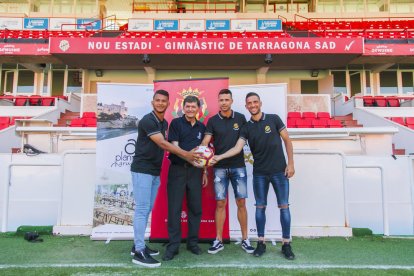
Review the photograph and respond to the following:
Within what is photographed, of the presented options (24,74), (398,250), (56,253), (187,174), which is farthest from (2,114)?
(398,250)

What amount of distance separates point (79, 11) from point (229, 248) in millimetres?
22841

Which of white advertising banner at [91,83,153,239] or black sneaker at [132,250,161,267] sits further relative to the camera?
white advertising banner at [91,83,153,239]

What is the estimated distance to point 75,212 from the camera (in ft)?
13.3

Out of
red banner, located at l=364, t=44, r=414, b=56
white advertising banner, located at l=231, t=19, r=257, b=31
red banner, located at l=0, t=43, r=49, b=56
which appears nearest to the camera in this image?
red banner, located at l=364, t=44, r=414, b=56

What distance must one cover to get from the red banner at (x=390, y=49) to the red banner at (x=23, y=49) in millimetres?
15043

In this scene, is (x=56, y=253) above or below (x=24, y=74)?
below

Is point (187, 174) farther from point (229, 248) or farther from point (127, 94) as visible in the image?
point (127, 94)

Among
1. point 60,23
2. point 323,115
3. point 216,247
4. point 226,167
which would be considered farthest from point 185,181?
point 60,23

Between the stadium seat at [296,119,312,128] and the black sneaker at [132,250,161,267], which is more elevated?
the stadium seat at [296,119,312,128]

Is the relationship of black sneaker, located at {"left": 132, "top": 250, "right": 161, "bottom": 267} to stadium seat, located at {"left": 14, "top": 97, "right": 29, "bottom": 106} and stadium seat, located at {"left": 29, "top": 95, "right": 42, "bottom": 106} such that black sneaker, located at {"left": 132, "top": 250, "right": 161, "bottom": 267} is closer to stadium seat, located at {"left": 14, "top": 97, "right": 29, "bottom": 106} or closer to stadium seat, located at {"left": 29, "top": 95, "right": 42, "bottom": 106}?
stadium seat, located at {"left": 29, "top": 95, "right": 42, "bottom": 106}

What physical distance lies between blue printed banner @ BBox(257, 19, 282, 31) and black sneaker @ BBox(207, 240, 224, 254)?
16382 millimetres

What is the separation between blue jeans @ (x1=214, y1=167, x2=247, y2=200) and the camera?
336cm

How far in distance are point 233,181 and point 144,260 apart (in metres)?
1.25

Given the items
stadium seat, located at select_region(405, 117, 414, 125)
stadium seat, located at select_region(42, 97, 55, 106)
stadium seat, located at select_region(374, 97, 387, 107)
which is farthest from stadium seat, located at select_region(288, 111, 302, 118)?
stadium seat, located at select_region(42, 97, 55, 106)
